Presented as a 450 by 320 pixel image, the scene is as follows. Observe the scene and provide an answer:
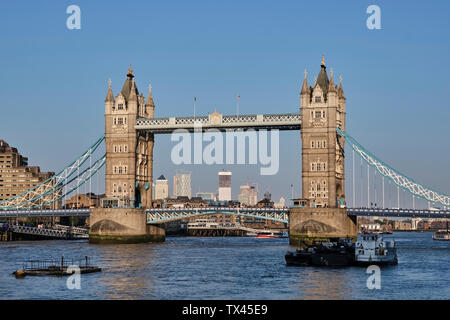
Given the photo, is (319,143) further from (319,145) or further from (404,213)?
(404,213)

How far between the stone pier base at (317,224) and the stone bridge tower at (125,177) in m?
26.6

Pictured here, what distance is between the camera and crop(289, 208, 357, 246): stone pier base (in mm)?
119312

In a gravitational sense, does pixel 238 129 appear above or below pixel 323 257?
above

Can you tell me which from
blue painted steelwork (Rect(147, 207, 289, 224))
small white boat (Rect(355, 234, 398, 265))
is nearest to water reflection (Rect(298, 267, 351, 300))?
small white boat (Rect(355, 234, 398, 265))

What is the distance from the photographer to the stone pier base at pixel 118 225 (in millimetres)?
128375

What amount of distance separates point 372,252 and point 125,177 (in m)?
58.3

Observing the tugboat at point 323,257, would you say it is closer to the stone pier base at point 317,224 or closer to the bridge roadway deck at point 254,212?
the stone pier base at point 317,224

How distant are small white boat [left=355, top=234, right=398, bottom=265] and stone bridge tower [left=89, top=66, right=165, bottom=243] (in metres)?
51.3

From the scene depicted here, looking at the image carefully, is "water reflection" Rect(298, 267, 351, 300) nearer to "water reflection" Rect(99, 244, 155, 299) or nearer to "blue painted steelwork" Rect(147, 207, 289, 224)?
"water reflection" Rect(99, 244, 155, 299)

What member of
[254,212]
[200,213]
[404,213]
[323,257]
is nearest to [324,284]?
[323,257]

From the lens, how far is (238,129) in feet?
426

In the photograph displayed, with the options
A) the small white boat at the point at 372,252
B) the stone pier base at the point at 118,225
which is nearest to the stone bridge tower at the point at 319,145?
the stone pier base at the point at 118,225
